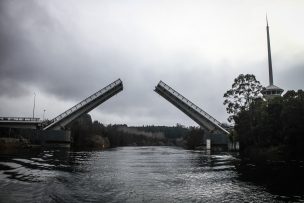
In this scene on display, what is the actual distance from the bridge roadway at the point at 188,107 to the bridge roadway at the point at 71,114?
478 cm

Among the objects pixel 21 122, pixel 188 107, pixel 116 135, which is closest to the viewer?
pixel 188 107

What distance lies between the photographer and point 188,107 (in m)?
36.9

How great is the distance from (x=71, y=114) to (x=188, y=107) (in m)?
13.8

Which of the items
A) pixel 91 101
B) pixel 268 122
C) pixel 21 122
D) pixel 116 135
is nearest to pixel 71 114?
pixel 91 101

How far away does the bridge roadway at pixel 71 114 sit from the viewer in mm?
36375

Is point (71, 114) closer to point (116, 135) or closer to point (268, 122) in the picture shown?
point (268, 122)

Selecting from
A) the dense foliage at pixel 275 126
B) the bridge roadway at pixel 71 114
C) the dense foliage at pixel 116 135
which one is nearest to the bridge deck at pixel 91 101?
the bridge roadway at pixel 71 114

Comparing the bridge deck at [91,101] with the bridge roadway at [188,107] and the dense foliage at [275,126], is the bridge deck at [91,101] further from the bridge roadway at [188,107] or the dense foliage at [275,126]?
the dense foliage at [275,126]

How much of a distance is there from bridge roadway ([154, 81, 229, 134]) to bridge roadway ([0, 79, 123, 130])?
4.78m

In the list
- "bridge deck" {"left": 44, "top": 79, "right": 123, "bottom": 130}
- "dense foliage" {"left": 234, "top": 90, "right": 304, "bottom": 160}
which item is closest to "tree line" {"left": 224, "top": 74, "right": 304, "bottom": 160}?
"dense foliage" {"left": 234, "top": 90, "right": 304, "bottom": 160}

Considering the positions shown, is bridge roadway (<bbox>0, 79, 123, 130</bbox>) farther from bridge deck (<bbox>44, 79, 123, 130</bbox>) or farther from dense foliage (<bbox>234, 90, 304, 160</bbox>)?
dense foliage (<bbox>234, 90, 304, 160</bbox>)

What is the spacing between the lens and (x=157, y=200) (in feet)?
23.5

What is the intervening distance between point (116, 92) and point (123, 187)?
29024 millimetres

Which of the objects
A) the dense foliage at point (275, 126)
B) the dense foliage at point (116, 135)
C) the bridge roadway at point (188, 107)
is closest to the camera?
the dense foliage at point (275, 126)
